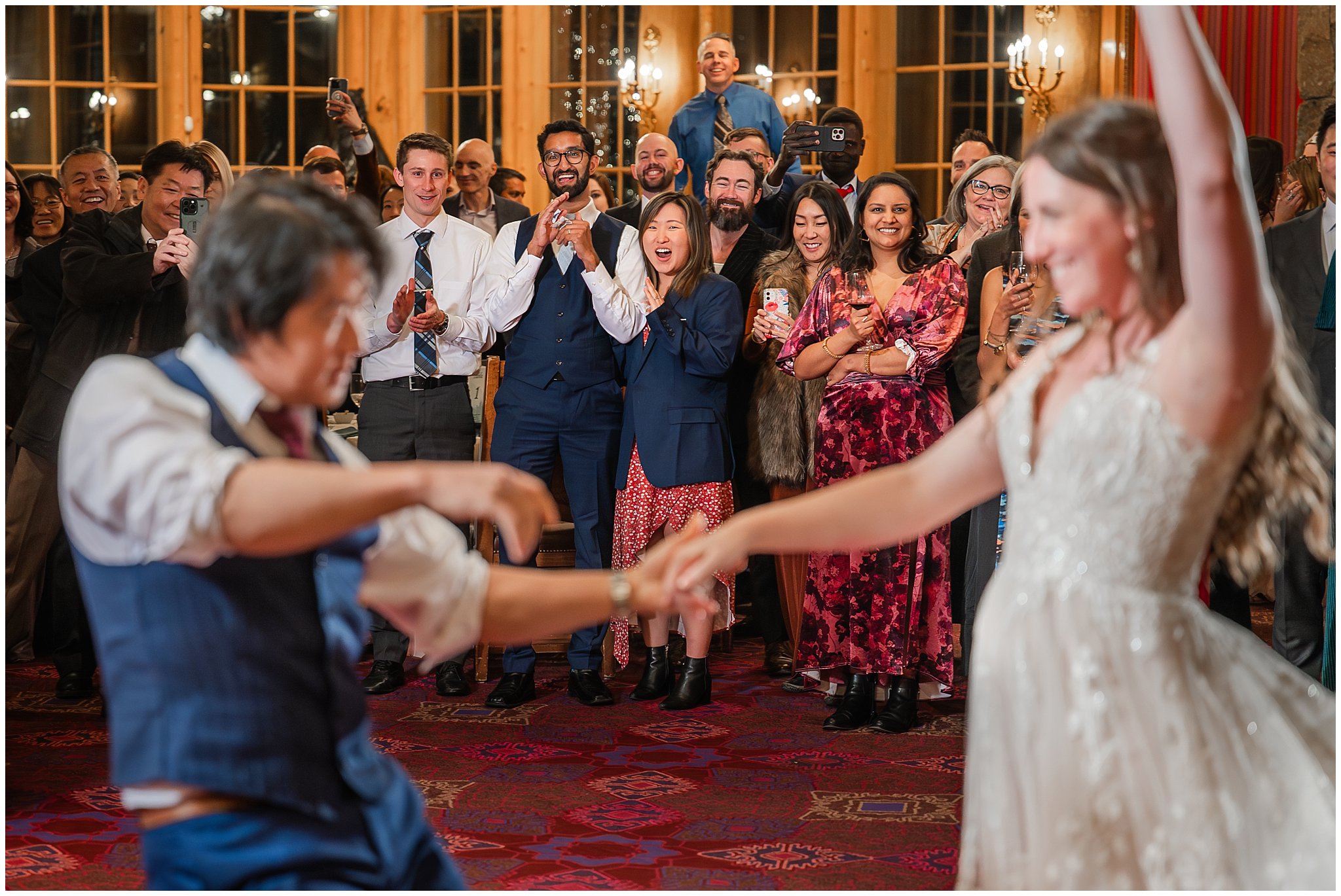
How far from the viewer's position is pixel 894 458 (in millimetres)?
3820

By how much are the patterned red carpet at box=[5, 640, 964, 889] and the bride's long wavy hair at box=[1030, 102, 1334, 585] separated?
1.36 meters

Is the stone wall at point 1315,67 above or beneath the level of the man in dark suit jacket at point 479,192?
above

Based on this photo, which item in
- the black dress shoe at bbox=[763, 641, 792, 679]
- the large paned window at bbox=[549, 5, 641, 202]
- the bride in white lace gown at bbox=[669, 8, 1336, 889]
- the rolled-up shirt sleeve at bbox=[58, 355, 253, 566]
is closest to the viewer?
the rolled-up shirt sleeve at bbox=[58, 355, 253, 566]

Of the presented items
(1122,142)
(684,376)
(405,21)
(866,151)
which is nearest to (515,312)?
Answer: (684,376)

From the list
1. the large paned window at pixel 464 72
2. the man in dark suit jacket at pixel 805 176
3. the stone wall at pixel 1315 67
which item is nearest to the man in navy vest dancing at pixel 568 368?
the man in dark suit jacket at pixel 805 176

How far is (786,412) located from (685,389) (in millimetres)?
353

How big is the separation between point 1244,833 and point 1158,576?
0.27m

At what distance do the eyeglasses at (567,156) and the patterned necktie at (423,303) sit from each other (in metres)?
0.44

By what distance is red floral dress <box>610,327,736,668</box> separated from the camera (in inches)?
163

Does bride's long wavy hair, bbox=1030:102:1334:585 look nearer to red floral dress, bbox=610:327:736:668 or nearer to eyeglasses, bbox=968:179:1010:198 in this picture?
red floral dress, bbox=610:327:736:668

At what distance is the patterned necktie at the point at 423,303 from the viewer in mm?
4203

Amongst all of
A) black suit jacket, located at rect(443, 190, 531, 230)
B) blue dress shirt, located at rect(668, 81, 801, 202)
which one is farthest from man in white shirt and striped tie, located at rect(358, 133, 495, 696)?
blue dress shirt, located at rect(668, 81, 801, 202)

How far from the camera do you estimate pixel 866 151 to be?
8.23 metres

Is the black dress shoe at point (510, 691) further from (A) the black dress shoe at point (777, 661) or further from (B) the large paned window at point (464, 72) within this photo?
(B) the large paned window at point (464, 72)
